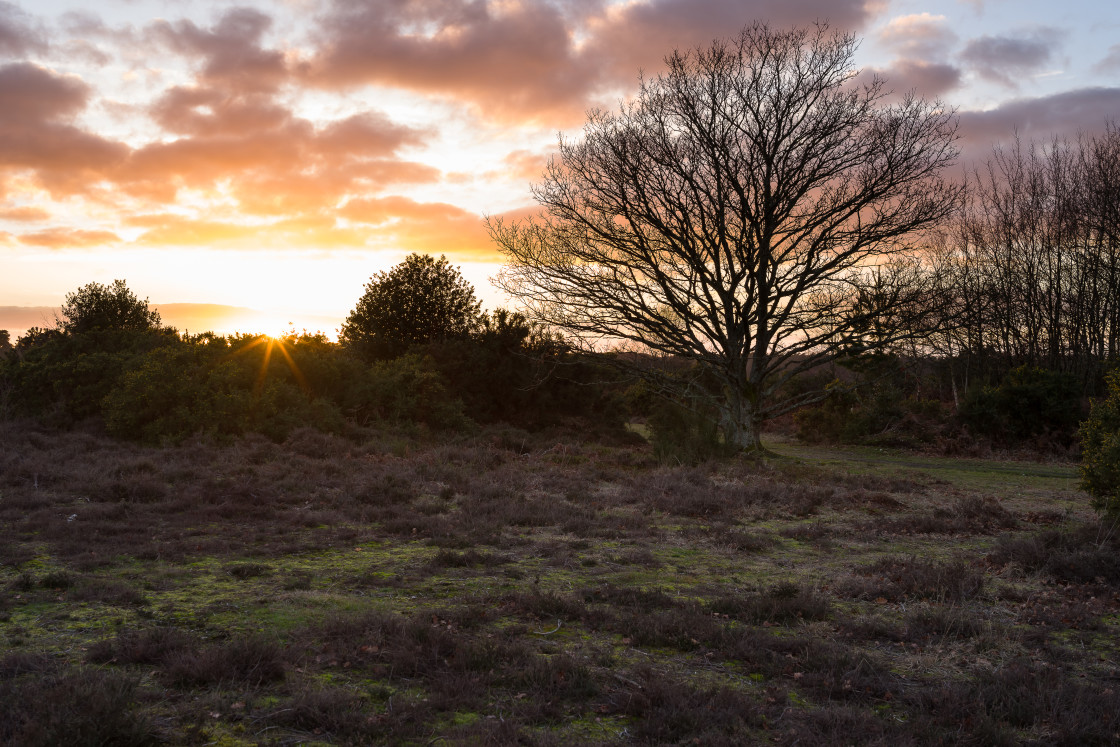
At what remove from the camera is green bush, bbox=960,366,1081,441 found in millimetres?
21797

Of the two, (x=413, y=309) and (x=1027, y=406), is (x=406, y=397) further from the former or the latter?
(x=1027, y=406)

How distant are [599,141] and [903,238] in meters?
9.00

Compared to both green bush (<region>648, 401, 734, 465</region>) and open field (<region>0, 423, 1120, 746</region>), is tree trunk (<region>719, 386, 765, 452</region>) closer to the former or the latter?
green bush (<region>648, 401, 734, 465</region>)

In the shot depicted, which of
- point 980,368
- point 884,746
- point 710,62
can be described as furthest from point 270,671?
point 980,368

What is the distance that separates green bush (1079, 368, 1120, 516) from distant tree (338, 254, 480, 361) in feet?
71.6

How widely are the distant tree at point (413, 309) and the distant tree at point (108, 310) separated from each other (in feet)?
25.8

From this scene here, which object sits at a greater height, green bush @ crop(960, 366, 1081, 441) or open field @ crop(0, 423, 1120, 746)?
green bush @ crop(960, 366, 1081, 441)

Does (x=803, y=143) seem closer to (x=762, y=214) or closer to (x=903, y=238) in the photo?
(x=762, y=214)

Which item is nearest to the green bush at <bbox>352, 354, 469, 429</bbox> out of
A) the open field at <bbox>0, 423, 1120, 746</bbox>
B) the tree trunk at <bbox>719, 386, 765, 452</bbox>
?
the tree trunk at <bbox>719, 386, 765, 452</bbox>

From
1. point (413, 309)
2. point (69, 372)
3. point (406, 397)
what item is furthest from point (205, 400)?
point (413, 309)

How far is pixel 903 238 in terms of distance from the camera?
19.7m

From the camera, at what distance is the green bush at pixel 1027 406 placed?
21797 millimetres

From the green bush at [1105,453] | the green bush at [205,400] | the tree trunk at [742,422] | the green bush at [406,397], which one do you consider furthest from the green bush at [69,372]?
the green bush at [1105,453]

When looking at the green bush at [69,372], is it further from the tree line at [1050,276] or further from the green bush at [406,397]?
the tree line at [1050,276]
